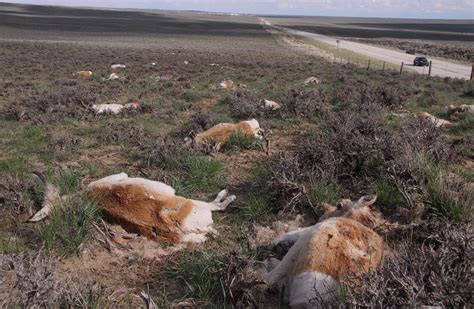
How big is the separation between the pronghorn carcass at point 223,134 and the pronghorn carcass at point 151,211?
280 centimetres

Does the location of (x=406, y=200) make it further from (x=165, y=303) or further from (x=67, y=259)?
(x=67, y=259)

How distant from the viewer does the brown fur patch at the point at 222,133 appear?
7.62 meters

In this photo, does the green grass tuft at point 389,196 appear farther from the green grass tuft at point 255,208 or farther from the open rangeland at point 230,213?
the green grass tuft at point 255,208

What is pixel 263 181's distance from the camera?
5637 millimetres

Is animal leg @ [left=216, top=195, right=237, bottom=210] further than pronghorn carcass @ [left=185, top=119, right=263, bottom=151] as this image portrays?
No

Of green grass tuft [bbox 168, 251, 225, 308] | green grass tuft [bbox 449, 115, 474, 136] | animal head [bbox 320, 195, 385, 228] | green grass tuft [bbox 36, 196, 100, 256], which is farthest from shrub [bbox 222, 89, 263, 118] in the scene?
green grass tuft [bbox 168, 251, 225, 308]

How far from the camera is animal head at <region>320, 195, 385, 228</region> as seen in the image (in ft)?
13.7

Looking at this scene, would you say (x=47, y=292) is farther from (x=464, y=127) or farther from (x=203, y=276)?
(x=464, y=127)

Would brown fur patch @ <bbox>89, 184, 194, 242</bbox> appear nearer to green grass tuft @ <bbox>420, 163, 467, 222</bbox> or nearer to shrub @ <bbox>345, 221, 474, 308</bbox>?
shrub @ <bbox>345, 221, 474, 308</bbox>

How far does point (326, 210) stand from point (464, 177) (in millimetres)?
2449

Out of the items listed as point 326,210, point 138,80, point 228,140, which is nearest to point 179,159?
point 228,140

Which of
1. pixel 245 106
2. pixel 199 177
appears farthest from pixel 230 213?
pixel 245 106

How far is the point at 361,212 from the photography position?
167 inches

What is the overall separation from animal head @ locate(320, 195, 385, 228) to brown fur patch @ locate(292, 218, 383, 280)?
723mm
